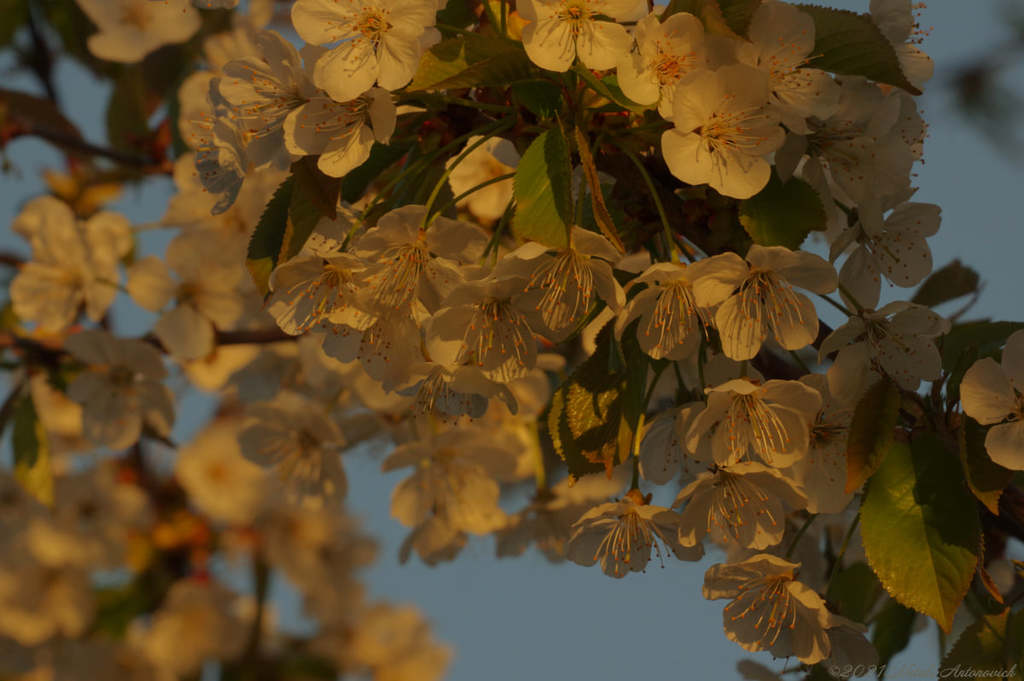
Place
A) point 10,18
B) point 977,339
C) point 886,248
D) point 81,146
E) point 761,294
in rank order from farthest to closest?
point 10,18
point 81,146
point 977,339
point 886,248
point 761,294

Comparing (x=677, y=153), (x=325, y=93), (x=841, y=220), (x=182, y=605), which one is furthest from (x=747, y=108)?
(x=182, y=605)

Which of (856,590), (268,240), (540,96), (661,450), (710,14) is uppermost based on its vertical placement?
(710,14)

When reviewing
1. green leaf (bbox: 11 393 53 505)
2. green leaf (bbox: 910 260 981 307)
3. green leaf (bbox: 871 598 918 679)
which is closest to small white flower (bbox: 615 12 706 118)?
green leaf (bbox: 910 260 981 307)

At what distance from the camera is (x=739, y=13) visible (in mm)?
922

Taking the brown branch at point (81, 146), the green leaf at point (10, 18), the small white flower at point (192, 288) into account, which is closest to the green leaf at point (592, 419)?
the small white flower at point (192, 288)

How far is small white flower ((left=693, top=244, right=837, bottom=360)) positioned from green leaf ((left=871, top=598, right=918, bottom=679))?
63 centimetres

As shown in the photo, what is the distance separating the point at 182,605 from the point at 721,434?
255cm

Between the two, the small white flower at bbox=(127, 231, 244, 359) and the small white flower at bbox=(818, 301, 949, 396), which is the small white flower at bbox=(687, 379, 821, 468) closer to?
the small white flower at bbox=(818, 301, 949, 396)

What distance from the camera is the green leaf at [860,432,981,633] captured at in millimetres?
979

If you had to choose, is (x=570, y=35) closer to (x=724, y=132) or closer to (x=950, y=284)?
(x=724, y=132)

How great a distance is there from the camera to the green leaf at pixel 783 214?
993 millimetres

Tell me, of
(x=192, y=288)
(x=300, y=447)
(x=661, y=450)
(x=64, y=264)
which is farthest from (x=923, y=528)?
(x=64, y=264)

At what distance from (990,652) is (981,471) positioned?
29cm

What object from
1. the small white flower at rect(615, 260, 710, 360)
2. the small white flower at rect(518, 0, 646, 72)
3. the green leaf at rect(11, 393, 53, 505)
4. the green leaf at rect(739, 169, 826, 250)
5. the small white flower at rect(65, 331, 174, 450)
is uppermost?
the small white flower at rect(518, 0, 646, 72)
